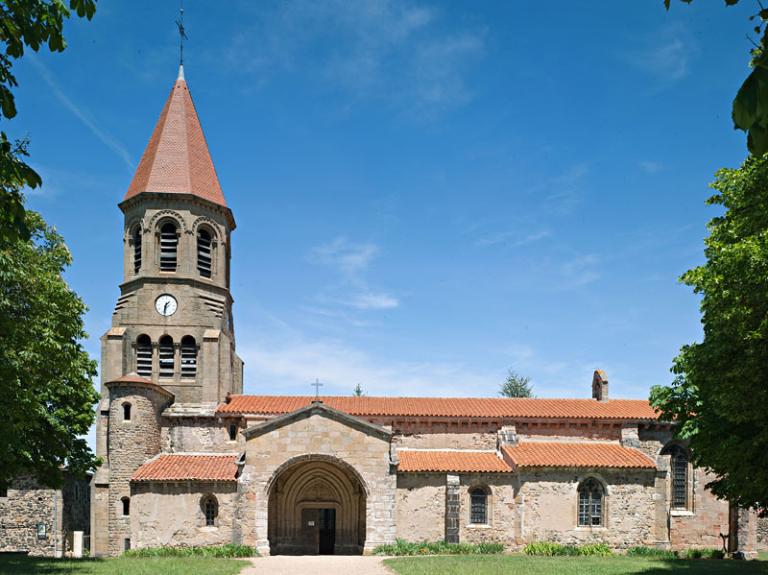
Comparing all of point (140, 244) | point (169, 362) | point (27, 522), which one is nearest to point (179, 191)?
point (140, 244)

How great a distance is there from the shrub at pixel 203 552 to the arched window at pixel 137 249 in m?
14.2

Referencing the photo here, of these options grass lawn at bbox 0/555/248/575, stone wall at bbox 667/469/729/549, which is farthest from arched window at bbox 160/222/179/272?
stone wall at bbox 667/469/729/549

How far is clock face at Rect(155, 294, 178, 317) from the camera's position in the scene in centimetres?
3628

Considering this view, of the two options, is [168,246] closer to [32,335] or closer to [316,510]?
[316,510]

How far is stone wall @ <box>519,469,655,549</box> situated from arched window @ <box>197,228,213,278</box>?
19204 mm

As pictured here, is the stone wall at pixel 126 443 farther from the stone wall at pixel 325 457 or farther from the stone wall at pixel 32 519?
the stone wall at pixel 32 519

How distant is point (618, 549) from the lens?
32.7m

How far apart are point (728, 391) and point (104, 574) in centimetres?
1887

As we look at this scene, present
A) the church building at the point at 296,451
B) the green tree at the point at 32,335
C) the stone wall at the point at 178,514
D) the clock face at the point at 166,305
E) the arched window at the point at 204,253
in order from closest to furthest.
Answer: the green tree at the point at 32,335 < the stone wall at the point at 178,514 < the church building at the point at 296,451 < the clock face at the point at 166,305 < the arched window at the point at 204,253

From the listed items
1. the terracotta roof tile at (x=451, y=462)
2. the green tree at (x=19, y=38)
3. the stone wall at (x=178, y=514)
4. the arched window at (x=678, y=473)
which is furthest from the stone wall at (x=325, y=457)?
the green tree at (x=19, y=38)

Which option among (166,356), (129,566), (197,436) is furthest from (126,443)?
(129,566)

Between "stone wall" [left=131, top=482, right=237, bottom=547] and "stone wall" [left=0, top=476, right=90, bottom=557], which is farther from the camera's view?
"stone wall" [left=0, top=476, right=90, bottom=557]

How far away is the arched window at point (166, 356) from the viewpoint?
36.3 metres

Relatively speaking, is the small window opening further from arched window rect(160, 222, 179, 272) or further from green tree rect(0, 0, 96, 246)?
green tree rect(0, 0, 96, 246)
